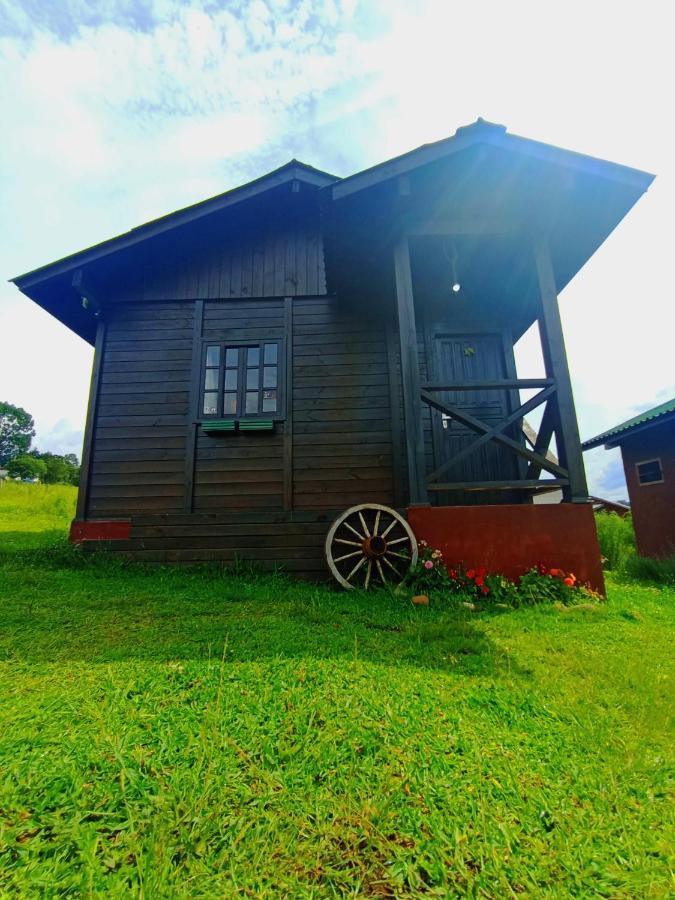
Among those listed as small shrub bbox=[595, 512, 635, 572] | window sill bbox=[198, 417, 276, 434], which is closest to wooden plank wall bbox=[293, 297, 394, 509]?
window sill bbox=[198, 417, 276, 434]

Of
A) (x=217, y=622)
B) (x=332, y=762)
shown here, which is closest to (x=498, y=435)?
(x=217, y=622)

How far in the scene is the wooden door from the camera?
5.79m

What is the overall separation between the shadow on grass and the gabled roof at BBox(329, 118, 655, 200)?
167 inches

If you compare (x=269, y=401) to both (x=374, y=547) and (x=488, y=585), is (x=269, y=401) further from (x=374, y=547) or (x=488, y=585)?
(x=488, y=585)

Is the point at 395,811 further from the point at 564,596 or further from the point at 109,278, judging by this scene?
the point at 109,278

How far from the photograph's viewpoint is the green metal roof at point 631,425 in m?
9.46

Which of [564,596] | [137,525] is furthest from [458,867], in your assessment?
[137,525]

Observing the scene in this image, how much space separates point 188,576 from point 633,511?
36.7 feet

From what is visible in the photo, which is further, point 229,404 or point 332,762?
point 229,404

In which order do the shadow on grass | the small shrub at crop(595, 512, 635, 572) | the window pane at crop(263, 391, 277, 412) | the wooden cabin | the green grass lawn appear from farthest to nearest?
the small shrub at crop(595, 512, 635, 572)
the window pane at crop(263, 391, 277, 412)
the wooden cabin
the shadow on grass
the green grass lawn

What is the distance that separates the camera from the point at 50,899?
1.02m

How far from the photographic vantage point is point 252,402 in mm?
5973

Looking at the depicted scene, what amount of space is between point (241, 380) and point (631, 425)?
30.7 feet

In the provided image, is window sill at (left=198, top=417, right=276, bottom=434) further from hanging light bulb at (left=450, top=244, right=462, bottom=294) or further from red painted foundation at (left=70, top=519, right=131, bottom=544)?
hanging light bulb at (left=450, top=244, right=462, bottom=294)
